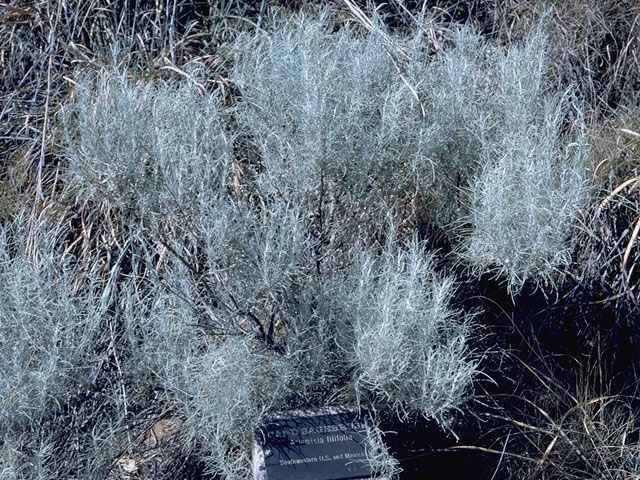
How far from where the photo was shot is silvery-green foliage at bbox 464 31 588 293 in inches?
128

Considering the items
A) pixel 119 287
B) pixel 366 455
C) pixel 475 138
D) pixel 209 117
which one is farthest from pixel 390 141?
pixel 119 287

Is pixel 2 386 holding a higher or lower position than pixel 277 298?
lower

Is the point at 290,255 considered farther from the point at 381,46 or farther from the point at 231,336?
the point at 381,46

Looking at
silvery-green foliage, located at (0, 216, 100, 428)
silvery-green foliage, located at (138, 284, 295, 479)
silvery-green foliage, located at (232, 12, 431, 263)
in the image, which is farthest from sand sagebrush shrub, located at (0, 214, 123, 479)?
silvery-green foliage, located at (232, 12, 431, 263)

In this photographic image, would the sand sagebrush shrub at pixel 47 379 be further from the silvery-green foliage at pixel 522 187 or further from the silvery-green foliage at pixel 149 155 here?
the silvery-green foliage at pixel 522 187

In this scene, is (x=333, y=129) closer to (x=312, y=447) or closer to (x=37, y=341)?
(x=312, y=447)

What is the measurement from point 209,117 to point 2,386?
127 centimetres

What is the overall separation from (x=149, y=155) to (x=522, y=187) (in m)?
1.44

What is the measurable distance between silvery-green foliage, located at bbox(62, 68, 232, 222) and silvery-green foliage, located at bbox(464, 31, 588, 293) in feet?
3.45

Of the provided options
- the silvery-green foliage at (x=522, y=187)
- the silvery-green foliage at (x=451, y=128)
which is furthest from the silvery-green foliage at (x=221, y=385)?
the silvery-green foliage at (x=451, y=128)

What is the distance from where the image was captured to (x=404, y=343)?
303 centimetres

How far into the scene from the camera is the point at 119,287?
4.13m

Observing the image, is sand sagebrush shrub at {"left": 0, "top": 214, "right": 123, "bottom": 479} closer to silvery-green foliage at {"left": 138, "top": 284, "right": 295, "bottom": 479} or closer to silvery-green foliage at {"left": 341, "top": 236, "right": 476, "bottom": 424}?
silvery-green foliage at {"left": 138, "top": 284, "right": 295, "bottom": 479}

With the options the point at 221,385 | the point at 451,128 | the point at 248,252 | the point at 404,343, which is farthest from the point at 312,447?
the point at 451,128
